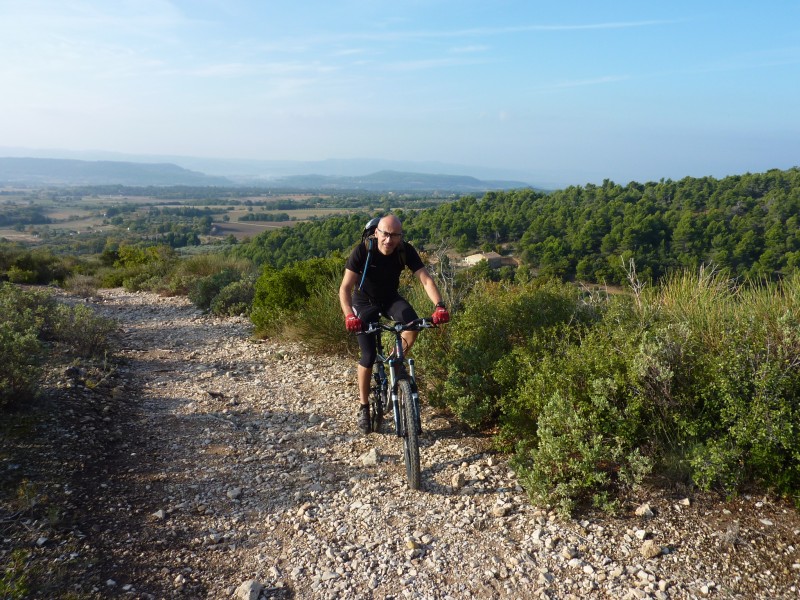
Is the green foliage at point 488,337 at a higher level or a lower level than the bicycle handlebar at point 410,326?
lower

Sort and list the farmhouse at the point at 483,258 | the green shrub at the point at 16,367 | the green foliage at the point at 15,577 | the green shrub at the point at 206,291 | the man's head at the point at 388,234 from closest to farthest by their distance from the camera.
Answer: the green foliage at the point at 15,577, the man's head at the point at 388,234, the green shrub at the point at 16,367, the farmhouse at the point at 483,258, the green shrub at the point at 206,291

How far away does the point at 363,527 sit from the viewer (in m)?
3.25

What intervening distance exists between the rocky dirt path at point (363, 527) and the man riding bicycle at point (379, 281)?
0.99 metres

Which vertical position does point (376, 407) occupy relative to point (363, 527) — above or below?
above

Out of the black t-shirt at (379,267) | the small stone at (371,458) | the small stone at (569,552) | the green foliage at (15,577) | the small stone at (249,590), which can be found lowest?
the small stone at (371,458)

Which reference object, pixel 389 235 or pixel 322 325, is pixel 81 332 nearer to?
pixel 322 325

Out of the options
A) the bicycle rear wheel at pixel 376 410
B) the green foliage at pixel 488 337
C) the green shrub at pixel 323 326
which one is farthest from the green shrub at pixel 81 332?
the green foliage at pixel 488 337

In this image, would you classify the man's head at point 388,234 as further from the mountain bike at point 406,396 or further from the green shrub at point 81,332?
the green shrub at point 81,332

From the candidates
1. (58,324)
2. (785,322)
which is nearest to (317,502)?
(785,322)

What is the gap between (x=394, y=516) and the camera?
3354 mm

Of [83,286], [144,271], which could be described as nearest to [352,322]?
[83,286]

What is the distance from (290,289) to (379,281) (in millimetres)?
4555

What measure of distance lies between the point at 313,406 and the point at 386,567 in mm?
2710

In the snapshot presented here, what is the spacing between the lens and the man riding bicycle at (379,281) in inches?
159
